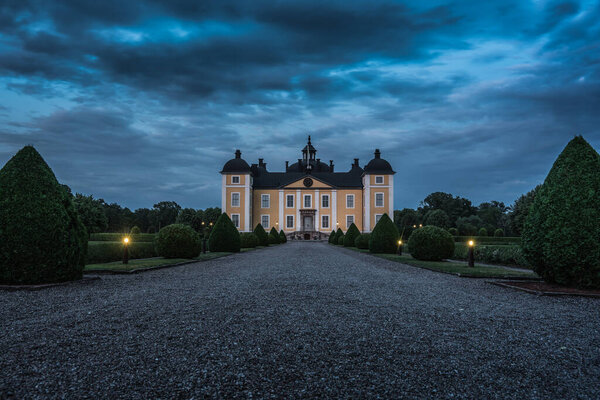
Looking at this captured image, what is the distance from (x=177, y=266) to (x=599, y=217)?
442 inches

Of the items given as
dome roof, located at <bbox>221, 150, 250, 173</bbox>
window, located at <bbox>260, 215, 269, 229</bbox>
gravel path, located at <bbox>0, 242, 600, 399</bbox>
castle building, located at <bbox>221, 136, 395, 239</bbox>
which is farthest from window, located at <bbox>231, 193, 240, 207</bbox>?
gravel path, located at <bbox>0, 242, 600, 399</bbox>

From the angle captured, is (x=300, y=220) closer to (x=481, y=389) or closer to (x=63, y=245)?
(x=63, y=245)

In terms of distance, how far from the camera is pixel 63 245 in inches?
311

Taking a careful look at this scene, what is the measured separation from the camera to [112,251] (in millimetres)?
14133

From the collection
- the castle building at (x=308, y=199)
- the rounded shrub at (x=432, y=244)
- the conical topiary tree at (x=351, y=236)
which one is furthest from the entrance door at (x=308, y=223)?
the rounded shrub at (x=432, y=244)

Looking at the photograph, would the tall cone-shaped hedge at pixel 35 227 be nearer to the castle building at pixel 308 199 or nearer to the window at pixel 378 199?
the castle building at pixel 308 199

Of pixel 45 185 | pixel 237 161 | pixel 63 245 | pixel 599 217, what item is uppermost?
pixel 237 161

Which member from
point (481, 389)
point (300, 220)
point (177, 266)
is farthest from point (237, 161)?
point (481, 389)

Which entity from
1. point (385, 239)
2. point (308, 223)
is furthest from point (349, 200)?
point (385, 239)

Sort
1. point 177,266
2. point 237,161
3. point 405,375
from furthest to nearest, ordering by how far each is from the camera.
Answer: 1. point 237,161
2. point 177,266
3. point 405,375

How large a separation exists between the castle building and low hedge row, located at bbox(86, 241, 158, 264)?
33397 millimetres

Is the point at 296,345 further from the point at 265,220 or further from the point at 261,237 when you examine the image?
the point at 265,220

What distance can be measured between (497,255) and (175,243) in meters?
12.5

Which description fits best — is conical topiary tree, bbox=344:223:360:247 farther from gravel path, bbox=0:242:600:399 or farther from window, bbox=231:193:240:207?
window, bbox=231:193:240:207
